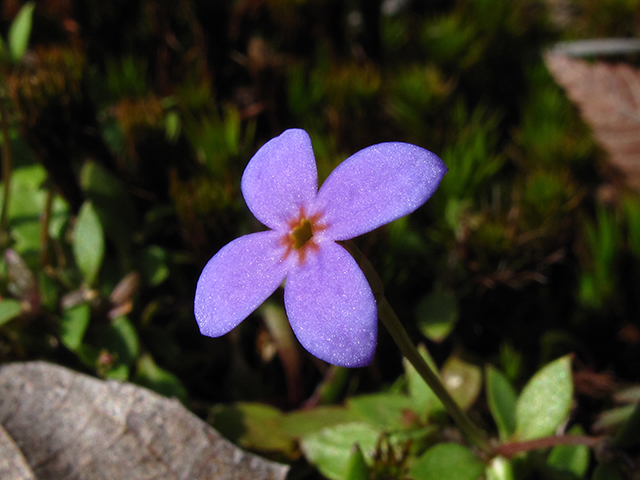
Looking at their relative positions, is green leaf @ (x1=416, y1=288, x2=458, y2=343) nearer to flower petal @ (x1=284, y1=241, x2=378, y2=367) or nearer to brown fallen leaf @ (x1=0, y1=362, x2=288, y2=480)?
brown fallen leaf @ (x1=0, y1=362, x2=288, y2=480)

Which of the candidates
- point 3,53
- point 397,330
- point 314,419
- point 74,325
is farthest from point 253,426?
point 3,53

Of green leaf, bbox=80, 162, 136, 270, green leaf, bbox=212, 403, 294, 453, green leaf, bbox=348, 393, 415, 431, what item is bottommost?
green leaf, bbox=212, 403, 294, 453

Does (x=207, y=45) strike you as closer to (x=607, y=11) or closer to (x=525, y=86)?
(x=525, y=86)

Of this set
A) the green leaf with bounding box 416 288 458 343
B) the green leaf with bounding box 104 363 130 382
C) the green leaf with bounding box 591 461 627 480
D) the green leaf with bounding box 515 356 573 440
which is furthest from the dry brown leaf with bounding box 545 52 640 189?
the green leaf with bounding box 104 363 130 382

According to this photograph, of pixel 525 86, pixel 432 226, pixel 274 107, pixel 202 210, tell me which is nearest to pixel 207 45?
pixel 274 107

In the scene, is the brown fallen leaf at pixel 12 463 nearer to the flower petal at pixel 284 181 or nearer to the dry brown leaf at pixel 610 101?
the flower petal at pixel 284 181

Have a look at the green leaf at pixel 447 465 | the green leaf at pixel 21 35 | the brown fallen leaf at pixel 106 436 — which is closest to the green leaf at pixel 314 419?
the brown fallen leaf at pixel 106 436

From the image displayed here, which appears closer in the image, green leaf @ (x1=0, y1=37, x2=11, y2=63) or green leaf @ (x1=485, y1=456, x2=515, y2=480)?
green leaf @ (x1=485, y1=456, x2=515, y2=480)
